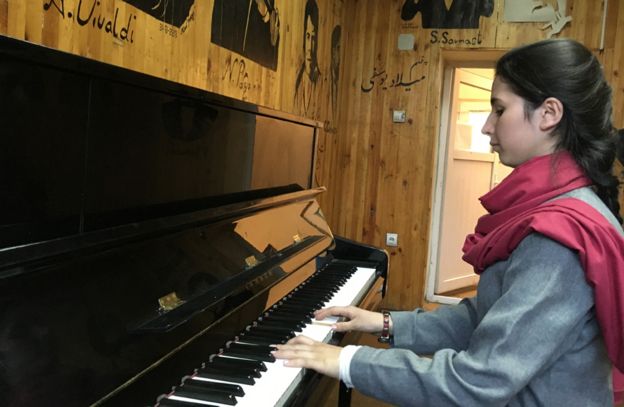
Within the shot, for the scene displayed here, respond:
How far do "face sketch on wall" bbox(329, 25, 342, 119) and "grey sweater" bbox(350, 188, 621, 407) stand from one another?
322 centimetres

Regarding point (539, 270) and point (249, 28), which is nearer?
point (539, 270)

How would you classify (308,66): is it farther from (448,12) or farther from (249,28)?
(448,12)

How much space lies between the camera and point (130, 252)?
3.17 feet

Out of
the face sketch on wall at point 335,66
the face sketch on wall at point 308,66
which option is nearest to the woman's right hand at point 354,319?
the face sketch on wall at point 308,66

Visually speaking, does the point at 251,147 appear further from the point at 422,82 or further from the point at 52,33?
the point at 422,82

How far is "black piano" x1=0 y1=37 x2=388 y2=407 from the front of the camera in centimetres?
74

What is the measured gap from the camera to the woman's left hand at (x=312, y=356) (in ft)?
3.47

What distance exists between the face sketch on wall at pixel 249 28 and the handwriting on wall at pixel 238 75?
5cm

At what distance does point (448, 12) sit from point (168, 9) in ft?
9.55

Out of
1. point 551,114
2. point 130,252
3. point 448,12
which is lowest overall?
point 130,252

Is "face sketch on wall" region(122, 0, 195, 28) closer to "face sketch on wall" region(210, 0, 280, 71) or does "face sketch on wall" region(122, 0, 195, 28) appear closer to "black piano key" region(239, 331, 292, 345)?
"face sketch on wall" region(210, 0, 280, 71)

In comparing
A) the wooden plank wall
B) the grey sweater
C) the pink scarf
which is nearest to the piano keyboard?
the grey sweater

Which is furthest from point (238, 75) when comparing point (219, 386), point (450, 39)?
point (450, 39)

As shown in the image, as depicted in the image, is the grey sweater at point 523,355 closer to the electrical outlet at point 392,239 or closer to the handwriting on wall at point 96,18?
the handwriting on wall at point 96,18
